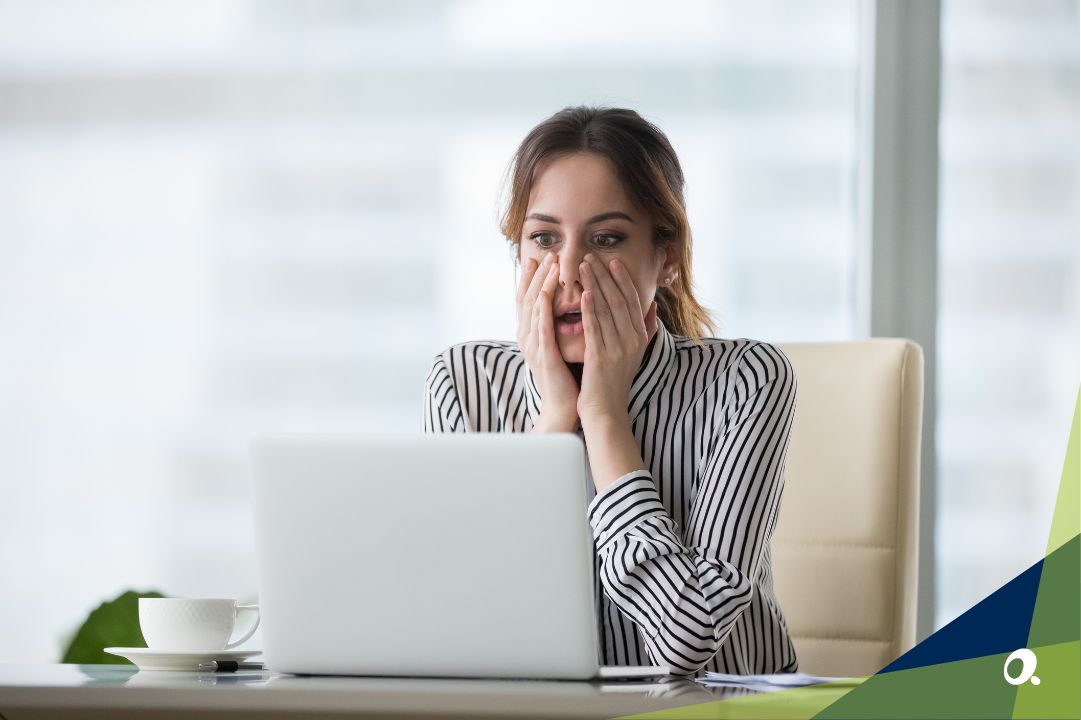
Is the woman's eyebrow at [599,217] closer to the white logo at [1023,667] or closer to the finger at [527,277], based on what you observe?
the finger at [527,277]

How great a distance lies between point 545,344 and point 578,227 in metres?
0.17

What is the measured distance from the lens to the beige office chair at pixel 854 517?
1.62 meters

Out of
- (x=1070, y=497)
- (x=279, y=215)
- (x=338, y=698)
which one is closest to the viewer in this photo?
(x=338, y=698)

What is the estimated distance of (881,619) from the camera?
162 cm

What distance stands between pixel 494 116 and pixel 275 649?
169cm

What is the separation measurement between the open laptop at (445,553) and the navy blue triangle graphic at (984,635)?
10.4 inches

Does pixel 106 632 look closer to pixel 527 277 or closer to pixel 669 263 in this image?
pixel 527 277

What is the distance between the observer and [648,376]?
60.5 inches

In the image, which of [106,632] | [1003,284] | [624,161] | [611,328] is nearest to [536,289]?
[611,328]

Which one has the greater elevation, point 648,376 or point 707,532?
point 648,376

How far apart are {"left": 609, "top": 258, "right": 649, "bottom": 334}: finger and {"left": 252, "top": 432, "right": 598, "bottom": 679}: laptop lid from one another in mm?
632

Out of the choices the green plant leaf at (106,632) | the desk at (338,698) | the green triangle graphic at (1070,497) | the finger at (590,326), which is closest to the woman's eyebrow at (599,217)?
the finger at (590,326)

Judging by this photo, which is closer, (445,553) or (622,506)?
(445,553)

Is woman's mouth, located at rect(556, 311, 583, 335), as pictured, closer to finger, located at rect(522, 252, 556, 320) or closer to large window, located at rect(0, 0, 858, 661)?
finger, located at rect(522, 252, 556, 320)
